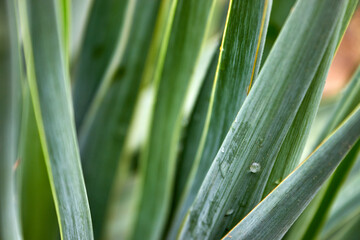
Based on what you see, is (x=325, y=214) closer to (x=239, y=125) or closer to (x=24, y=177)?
(x=239, y=125)

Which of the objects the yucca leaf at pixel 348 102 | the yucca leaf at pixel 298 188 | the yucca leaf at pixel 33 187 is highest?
the yucca leaf at pixel 348 102

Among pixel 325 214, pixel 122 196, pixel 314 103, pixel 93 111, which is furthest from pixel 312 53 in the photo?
pixel 122 196

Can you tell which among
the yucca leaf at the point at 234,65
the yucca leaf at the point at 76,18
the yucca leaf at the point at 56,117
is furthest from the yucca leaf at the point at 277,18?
the yucca leaf at the point at 76,18

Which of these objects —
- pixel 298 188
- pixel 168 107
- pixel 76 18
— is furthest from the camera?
pixel 76 18

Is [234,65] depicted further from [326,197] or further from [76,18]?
[76,18]

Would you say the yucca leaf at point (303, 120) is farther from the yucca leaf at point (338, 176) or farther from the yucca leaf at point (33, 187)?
the yucca leaf at point (33, 187)

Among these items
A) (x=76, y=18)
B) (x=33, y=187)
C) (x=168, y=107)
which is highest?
(x=76, y=18)

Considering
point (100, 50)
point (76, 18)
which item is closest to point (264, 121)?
point (100, 50)
